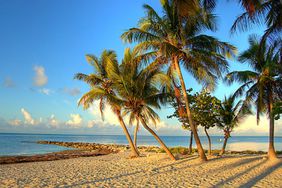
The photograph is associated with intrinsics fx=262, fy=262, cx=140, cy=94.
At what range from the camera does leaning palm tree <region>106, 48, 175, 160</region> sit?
1441 centimetres

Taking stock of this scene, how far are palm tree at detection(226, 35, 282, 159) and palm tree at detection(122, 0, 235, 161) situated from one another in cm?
195

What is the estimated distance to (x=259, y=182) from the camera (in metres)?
8.59

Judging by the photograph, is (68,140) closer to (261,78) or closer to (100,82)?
(100,82)

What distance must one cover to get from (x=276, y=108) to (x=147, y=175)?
17.6ft

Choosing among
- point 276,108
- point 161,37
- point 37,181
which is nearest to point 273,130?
point 276,108

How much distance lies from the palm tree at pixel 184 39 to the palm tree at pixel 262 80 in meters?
1.95

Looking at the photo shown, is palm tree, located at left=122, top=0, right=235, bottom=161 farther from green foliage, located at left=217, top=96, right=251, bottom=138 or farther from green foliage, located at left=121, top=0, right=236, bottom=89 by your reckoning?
green foliage, located at left=217, top=96, right=251, bottom=138

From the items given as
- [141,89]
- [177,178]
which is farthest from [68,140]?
[177,178]

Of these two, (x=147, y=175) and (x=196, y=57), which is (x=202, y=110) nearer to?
(x=196, y=57)

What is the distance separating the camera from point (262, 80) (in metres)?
13.9

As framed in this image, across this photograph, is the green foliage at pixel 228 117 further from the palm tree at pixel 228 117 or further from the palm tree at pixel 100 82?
the palm tree at pixel 100 82

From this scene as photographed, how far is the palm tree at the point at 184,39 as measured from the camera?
1306cm

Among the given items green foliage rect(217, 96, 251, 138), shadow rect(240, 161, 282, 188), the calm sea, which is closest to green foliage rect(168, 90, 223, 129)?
green foliage rect(217, 96, 251, 138)

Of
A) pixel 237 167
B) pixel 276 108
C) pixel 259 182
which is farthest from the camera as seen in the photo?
pixel 237 167
